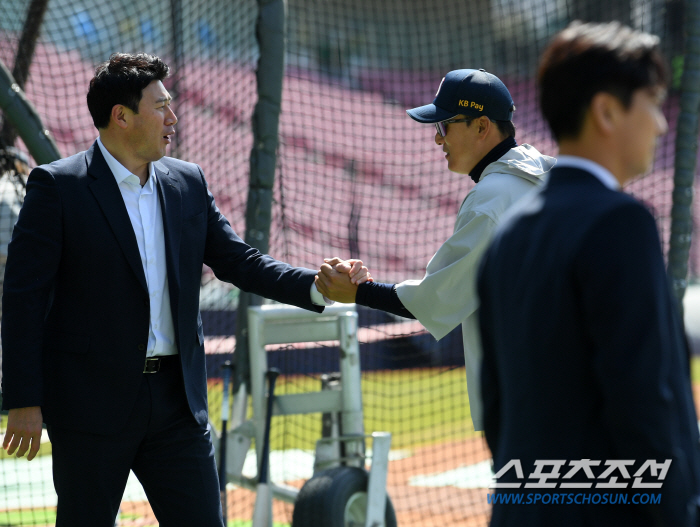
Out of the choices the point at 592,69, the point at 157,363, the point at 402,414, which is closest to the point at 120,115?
the point at 157,363

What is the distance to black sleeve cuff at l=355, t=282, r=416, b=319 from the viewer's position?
2938 millimetres

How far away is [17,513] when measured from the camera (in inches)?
184

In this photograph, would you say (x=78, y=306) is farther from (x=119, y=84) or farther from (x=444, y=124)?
(x=444, y=124)

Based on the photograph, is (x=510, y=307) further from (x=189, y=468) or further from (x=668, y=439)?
(x=189, y=468)

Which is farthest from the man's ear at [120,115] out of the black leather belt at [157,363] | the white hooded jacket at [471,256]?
the white hooded jacket at [471,256]

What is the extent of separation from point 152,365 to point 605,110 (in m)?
1.67

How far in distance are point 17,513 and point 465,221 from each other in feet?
11.2

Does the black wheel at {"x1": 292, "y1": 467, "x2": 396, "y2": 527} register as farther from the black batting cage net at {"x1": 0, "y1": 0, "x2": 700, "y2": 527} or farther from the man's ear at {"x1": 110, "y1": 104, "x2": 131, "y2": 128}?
the man's ear at {"x1": 110, "y1": 104, "x2": 131, "y2": 128}

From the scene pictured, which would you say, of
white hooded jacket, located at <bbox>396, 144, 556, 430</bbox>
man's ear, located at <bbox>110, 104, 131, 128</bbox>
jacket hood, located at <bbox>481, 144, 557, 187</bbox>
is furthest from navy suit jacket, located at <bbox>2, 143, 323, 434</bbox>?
jacket hood, located at <bbox>481, 144, 557, 187</bbox>

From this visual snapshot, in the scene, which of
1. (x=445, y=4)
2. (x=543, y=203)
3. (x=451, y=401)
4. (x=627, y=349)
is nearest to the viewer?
(x=627, y=349)

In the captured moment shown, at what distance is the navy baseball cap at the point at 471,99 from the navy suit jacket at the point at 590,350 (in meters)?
1.32

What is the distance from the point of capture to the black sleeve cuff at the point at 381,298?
2.94 metres

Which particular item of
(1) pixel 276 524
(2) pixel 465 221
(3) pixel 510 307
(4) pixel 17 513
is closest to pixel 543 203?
(3) pixel 510 307

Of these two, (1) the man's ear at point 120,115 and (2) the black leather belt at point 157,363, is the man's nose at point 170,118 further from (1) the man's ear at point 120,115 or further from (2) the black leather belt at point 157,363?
(2) the black leather belt at point 157,363
